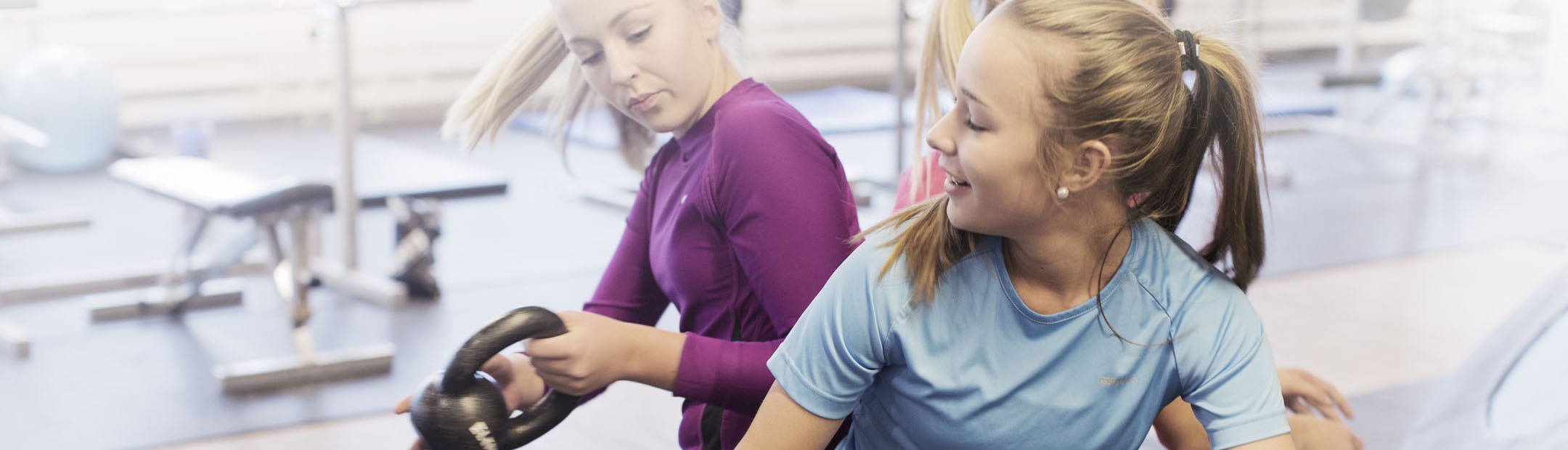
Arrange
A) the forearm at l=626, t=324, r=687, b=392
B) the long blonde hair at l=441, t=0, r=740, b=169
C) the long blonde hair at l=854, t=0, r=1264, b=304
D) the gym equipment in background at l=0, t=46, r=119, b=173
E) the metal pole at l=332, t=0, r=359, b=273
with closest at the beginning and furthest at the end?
the long blonde hair at l=854, t=0, r=1264, b=304, the forearm at l=626, t=324, r=687, b=392, the long blonde hair at l=441, t=0, r=740, b=169, the metal pole at l=332, t=0, r=359, b=273, the gym equipment in background at l=0, t=46, r=119, b=173

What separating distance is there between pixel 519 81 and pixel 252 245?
7.96ft

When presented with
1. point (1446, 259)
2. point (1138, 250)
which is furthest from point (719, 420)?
point (1446, 259)

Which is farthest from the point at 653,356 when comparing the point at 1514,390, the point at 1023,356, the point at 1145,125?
the point at 1514,390

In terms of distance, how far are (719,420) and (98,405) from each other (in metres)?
2.07

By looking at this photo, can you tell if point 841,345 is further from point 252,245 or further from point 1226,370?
point 252,245

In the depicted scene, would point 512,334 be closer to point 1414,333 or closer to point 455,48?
point 1414,333

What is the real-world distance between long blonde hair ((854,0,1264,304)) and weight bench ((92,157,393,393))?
222cm

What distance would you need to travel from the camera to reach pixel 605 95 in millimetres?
1259

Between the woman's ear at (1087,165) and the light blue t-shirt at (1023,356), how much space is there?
0.10 metres

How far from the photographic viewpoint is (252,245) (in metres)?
3.52

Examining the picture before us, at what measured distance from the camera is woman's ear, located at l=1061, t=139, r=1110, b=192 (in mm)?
948

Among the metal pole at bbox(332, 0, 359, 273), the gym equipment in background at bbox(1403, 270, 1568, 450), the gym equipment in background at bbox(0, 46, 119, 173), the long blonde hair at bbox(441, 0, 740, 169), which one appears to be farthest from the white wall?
the long blonde hair at bbox(441, 0, 740, 169)

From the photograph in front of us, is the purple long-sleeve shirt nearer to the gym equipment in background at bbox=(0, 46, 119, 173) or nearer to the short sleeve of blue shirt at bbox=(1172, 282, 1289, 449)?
the short sleeve of blue shirt at bbox=(1172, 282, 1289, 449)

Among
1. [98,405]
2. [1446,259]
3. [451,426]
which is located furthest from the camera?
[1446,259]
